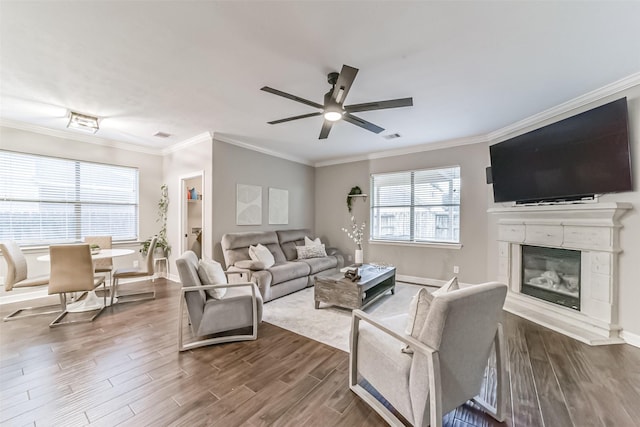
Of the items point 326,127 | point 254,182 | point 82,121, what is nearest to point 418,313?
point 326,127

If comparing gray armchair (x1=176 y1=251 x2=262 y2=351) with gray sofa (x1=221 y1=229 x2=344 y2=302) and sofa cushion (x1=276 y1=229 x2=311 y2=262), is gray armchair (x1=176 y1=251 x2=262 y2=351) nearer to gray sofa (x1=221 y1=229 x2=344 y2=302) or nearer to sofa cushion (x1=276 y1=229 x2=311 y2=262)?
gray sofa (x1=221 y1=229 x2=344 y2=302)

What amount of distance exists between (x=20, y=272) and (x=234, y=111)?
11.1 feet

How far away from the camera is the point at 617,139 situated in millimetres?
2584

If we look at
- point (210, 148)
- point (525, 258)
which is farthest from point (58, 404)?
point (525, 258)

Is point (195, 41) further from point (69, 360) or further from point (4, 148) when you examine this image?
point (4, 148)

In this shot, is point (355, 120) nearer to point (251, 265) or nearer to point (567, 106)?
point (251, 265)

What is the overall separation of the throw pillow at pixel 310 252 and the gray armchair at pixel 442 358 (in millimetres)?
3513

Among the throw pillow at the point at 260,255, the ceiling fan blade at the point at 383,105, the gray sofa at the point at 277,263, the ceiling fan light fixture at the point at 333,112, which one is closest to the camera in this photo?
the ceiling fan blade at the point at 383,105

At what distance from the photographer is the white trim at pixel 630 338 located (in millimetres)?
2561

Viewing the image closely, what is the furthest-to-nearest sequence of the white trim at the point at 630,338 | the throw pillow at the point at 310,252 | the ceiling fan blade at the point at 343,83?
the throw pillow at the point at 310,252 < the white trim at the point at 630,338 < the ceiling fan blade at the point at 343,83

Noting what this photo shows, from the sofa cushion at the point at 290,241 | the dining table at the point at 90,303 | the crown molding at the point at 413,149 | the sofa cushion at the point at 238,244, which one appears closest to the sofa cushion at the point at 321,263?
the sofa cushion at the point at 290,241

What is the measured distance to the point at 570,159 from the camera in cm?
296

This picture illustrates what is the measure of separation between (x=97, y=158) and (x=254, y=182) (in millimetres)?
2800

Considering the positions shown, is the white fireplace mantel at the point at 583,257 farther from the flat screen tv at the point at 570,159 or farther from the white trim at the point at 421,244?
the white trim at the point at 421,244
